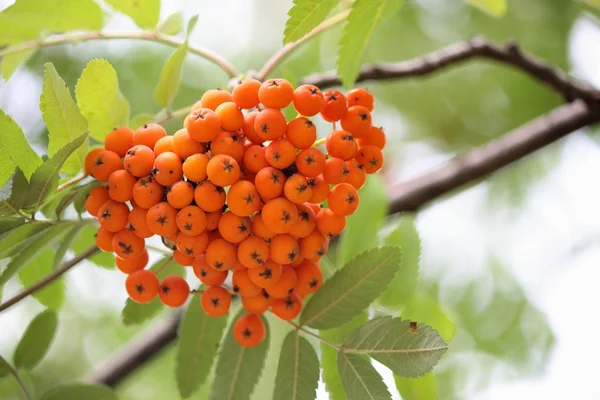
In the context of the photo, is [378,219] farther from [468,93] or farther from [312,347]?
[468,93]

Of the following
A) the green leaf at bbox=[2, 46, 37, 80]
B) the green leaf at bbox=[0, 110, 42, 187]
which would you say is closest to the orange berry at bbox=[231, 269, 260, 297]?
the green leaf at bbox=[0, 110, 42, 187]

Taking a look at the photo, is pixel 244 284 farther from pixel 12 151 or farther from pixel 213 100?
pixel 12 151

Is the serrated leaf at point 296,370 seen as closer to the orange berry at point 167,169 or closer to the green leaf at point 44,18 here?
the orange berry at point 167,169

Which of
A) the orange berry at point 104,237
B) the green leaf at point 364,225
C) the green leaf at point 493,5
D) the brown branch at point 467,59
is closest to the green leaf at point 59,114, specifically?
Answer: the orange berry at point 104,237

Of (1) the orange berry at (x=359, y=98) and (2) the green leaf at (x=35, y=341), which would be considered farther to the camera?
(2) the green leaf at (x=35, y=341)

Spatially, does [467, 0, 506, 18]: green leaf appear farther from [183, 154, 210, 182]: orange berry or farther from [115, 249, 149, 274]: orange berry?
[115, 249, 149, 274]: orange berry

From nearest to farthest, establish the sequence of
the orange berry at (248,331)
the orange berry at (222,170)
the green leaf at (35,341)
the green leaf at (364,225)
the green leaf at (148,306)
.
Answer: the orange berry at (222,170)
the orange berry at (248,331)
the green leaf at (148,306)
the green leaf at (35,341)
the green leaf at (364,225)

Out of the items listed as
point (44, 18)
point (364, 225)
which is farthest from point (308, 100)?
point (44, 18)
